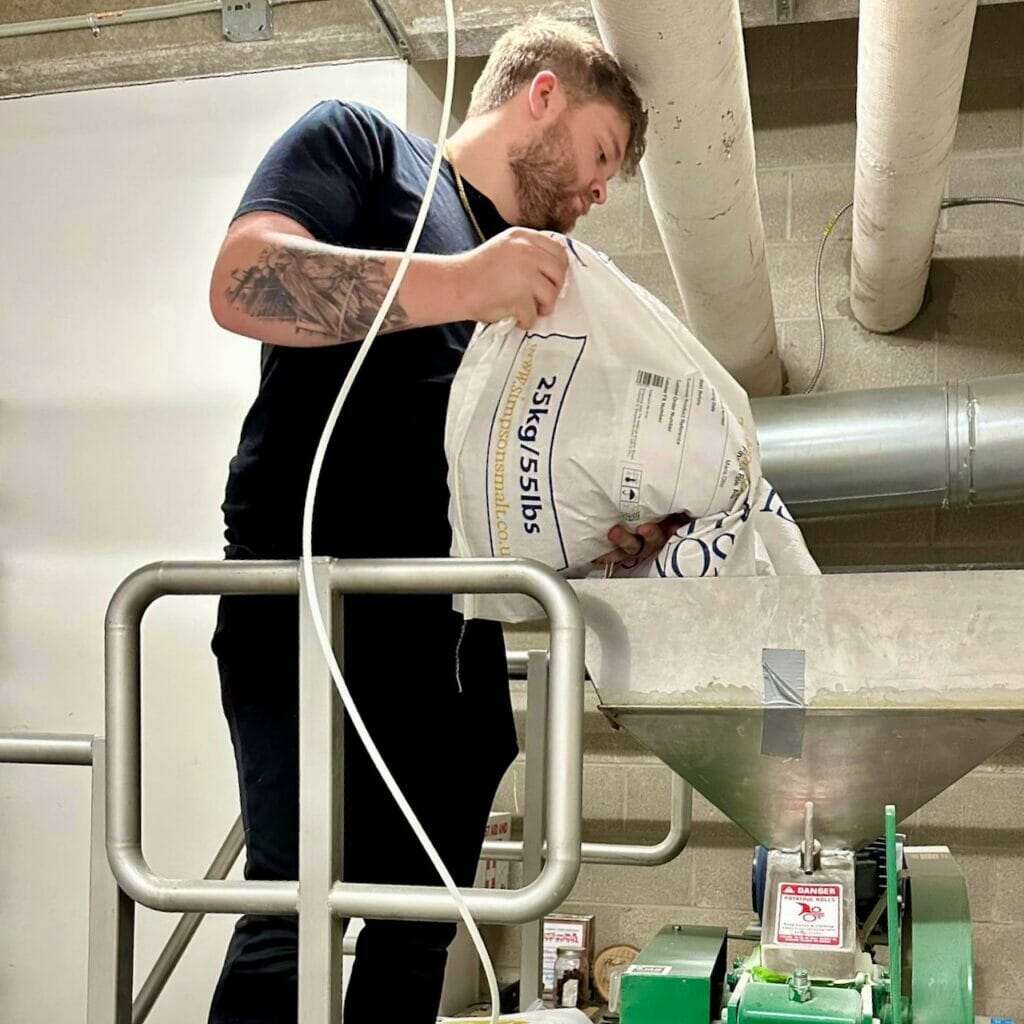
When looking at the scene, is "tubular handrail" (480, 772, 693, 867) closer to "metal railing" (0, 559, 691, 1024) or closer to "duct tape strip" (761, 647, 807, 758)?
"duct tape strip" (761, 647, 807, 758)

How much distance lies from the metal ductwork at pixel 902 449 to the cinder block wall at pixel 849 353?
0.42 meters

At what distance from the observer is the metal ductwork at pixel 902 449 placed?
256 centimetres

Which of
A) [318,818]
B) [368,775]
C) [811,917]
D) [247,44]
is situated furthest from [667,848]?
[247,44]

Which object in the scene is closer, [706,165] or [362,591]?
[362,591]

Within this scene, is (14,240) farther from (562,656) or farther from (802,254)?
(562,656)

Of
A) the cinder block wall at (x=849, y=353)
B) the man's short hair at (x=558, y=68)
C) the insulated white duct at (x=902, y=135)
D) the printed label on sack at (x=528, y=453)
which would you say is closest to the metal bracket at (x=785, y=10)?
the insulated white duct at (x=902, y=135)

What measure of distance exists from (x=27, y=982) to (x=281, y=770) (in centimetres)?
206

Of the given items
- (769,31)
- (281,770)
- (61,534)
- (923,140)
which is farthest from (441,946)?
A: (769,31)

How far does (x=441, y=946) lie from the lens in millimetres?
1290

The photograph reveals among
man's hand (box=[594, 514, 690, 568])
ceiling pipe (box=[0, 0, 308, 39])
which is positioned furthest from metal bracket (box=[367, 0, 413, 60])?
man's hand (box=[594, 514, 690, 568])

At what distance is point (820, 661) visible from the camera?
1.03m

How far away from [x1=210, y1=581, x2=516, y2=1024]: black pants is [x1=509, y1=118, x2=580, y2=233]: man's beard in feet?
1.65

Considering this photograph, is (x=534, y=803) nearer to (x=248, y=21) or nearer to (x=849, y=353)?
(x=849, y=353)

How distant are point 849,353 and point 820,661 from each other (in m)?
2.24
